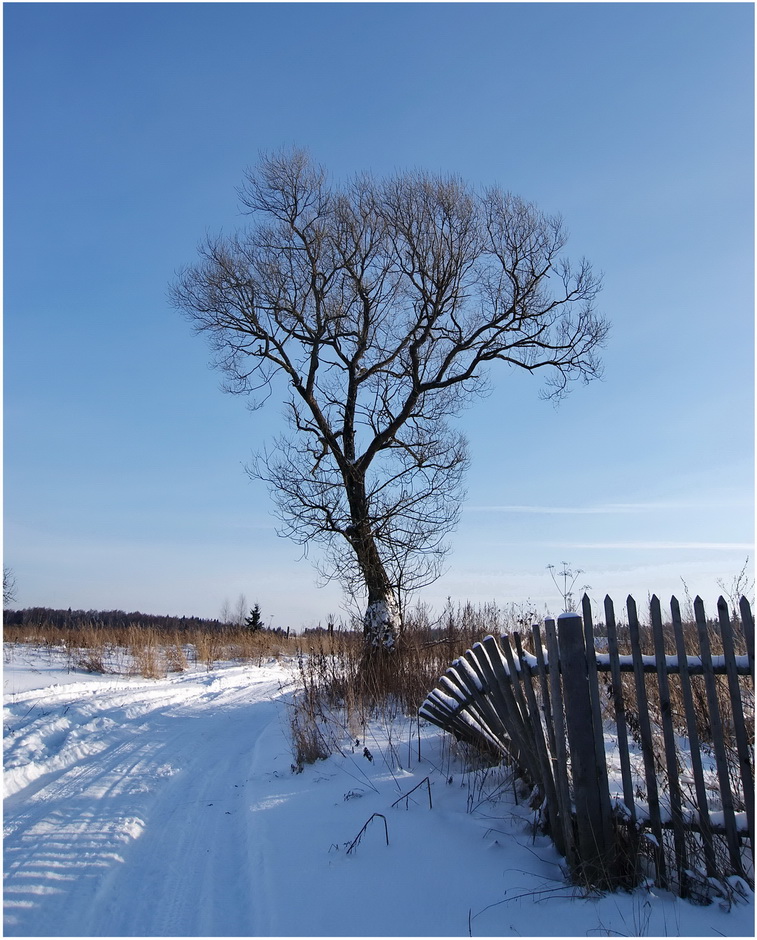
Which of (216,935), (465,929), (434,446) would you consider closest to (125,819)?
(216,935)

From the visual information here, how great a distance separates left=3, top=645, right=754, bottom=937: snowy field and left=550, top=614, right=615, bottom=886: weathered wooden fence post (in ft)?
0.66

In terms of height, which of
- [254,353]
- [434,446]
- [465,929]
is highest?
[254,353]

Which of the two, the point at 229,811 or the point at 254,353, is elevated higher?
the point at 254,353

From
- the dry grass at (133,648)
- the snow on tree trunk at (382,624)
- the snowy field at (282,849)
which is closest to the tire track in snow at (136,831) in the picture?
the snowy field at (282,849)

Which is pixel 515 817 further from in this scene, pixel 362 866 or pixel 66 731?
pixel 66 731

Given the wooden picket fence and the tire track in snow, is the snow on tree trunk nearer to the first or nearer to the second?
the tire track in snow

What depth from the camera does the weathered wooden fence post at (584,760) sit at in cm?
382

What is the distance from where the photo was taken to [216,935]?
11.4ft

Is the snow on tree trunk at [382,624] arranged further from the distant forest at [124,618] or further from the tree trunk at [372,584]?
the distant forest at [124,618]

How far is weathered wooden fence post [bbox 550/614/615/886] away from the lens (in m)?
3.82

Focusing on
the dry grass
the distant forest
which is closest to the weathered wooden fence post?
the dry grass

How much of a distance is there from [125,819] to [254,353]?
35.2ft

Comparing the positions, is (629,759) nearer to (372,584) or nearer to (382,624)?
(382,624)

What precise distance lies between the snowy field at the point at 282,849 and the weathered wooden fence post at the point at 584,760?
0.20m
